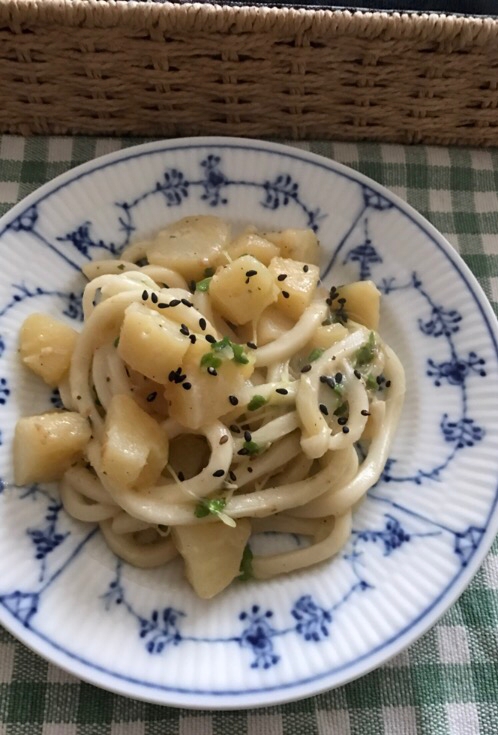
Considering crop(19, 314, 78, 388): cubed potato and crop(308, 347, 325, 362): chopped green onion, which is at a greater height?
crop(308, 347, 325, 362): chopped green onion

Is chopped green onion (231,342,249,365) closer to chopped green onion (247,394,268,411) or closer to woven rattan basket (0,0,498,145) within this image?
chopped green onion (247,394,268,411)

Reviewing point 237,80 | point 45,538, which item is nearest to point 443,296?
point 237,80

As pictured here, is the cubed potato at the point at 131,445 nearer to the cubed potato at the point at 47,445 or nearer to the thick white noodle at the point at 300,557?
the cubed potato at the point at 47,445

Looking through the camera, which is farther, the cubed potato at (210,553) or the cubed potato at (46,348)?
the cubed potato at (46,348)

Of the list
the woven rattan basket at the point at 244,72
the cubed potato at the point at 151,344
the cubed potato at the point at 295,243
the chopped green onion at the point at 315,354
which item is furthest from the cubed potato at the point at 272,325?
the woven rattan basket at the point at 244,72

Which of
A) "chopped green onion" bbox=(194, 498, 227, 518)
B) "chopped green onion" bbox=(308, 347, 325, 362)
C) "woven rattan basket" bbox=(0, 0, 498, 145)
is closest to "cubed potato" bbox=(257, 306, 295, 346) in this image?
"chopped green onion" bbox=(308, 347, 325, 362)

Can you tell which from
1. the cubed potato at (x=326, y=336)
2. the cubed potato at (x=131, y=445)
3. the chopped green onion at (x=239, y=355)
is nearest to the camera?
the cubed potato at (x=131, y=445)

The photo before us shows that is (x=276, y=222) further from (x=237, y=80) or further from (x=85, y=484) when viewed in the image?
(x=85, y=484)
